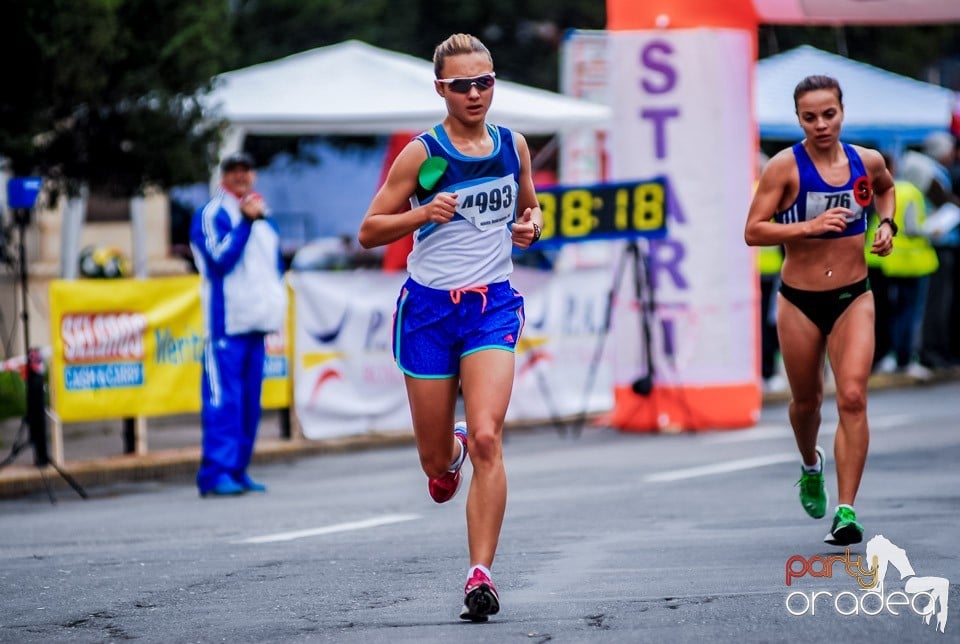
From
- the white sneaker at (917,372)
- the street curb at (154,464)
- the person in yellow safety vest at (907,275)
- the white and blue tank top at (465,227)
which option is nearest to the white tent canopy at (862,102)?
the person in yellow safety vest at (907,275)

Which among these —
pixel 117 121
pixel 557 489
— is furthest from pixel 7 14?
pixel 557 489

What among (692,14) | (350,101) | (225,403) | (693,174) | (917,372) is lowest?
(917,372)

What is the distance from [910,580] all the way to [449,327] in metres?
1.96

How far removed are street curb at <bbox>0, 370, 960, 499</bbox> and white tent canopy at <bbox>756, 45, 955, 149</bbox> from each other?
8.20 meters

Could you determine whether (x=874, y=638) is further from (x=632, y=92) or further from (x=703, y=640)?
(x=632, y=92)

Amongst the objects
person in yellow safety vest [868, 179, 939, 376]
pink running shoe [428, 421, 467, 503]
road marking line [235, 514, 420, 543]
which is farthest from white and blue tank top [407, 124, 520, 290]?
person in yellow safety vest [868, 179, 939, 376]

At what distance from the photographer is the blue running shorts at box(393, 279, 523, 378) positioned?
7094 mm

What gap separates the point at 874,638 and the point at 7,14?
425 inches

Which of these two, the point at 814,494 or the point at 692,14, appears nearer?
the point at 814,494

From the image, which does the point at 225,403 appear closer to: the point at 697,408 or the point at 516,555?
the point at 516,555

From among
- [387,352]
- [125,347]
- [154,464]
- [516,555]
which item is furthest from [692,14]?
[516,555]

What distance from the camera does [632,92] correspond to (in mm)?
15719

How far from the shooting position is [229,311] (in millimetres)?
12258

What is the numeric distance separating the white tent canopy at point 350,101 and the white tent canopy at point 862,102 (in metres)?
4.60
